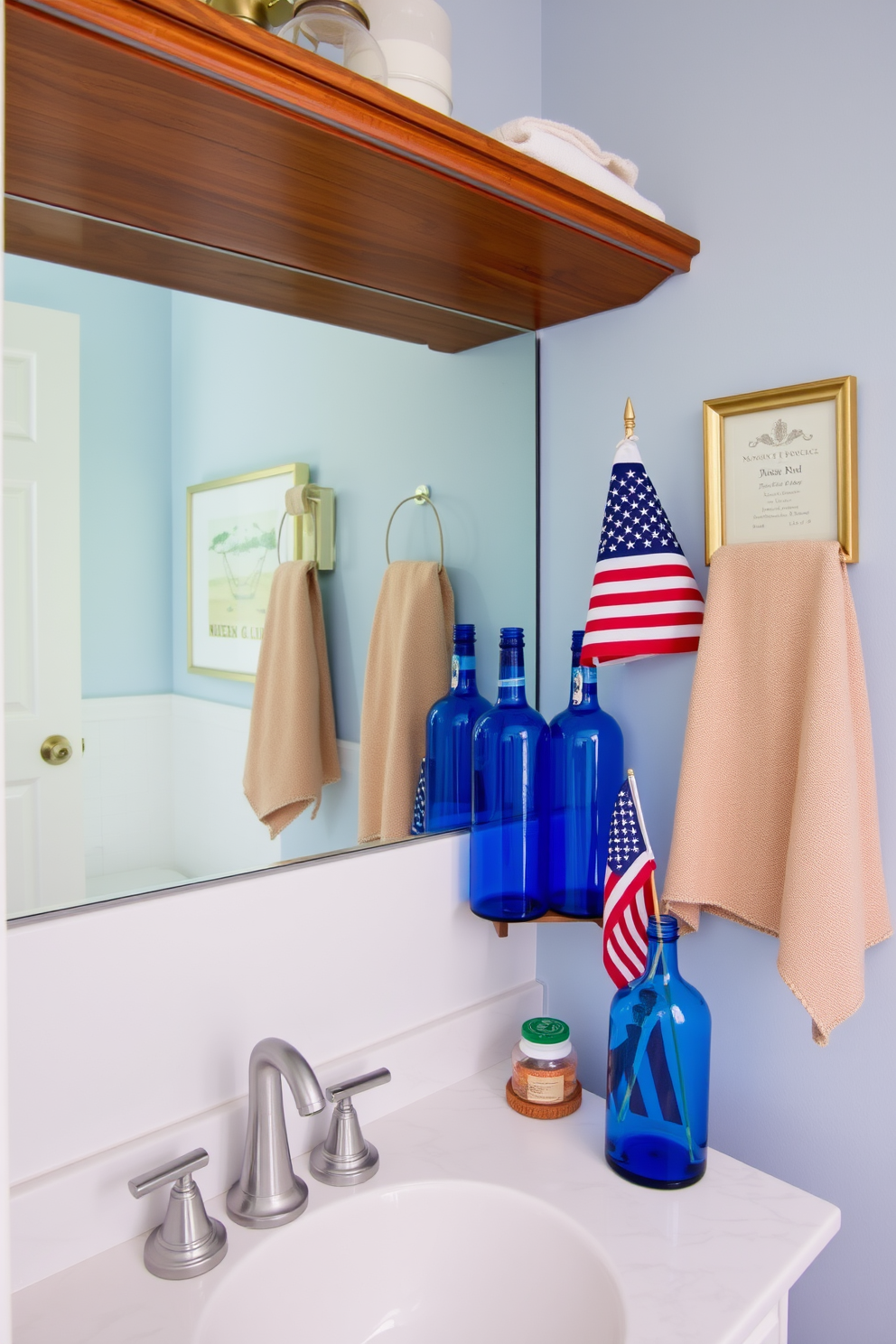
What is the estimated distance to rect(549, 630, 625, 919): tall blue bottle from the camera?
48.3 inches

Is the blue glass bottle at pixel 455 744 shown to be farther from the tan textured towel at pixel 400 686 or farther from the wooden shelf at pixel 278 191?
the wooden shelf at pixel 278 191

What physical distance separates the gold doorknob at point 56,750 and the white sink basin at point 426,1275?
0.51 m

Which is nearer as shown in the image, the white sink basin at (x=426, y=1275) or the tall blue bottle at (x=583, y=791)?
the white sink basin at (x=426, y=1275)

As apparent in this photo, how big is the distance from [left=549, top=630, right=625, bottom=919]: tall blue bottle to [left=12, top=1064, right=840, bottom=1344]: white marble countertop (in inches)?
11.1

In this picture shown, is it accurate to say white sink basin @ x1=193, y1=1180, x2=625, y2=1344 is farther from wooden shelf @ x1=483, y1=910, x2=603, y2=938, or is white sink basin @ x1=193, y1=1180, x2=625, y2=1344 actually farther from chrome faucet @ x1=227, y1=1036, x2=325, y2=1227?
wooden shelf @ x1=483, y1=910, x2=603, y2=938

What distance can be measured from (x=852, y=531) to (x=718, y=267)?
378 mm

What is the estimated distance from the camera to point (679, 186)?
118cm

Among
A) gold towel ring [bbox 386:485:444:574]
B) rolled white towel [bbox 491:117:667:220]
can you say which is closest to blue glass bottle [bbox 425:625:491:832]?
gold towel ring [bbox 386:485:444:574]

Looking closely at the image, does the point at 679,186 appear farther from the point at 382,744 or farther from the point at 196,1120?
the point at 196,1120

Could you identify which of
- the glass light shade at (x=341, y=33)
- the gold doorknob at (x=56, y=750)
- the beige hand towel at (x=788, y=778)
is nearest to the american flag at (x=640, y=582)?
the beige hand towel at (x=788, y=778)

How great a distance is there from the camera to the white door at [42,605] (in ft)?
2.94

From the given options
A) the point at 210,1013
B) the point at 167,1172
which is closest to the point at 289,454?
the point at 210,1013

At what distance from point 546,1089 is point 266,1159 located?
37cm

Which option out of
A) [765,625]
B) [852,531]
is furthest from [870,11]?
[765,625]
